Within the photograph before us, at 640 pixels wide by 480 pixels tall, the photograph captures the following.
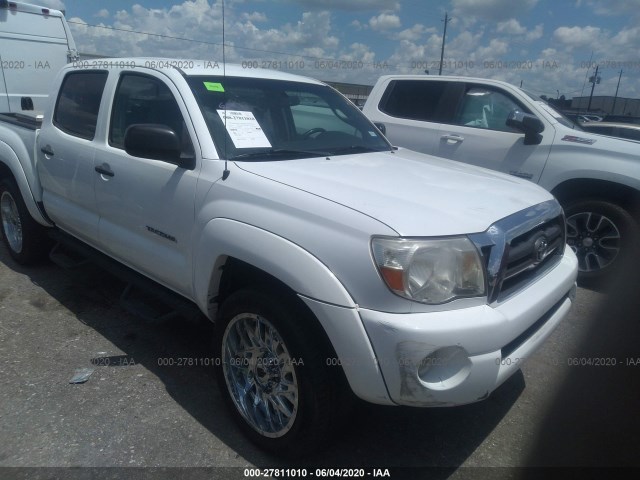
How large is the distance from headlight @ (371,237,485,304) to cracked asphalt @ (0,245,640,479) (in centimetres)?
→ 81

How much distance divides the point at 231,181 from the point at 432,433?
5.76 ft

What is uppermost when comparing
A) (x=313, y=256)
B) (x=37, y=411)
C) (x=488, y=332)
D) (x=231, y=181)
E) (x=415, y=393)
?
(x=231, y=181)

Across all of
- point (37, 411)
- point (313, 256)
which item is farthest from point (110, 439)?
point (313, 256)

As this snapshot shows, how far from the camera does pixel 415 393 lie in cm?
213

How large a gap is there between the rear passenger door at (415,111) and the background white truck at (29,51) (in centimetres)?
525

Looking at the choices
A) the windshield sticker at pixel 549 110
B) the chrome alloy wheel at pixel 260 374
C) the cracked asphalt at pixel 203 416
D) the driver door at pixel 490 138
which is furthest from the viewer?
the windshield sticker at pixel 549 110

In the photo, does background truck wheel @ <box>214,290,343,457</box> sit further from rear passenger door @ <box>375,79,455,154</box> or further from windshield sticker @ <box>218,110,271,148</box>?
rear passenger door @ <box>375,79,455,154</box>

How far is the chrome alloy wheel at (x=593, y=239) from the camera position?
5.06 m

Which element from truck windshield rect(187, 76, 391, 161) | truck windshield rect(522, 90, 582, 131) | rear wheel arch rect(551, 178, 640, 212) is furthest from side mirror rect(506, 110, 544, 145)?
truck windshield rect(187, 76, 391, 161)

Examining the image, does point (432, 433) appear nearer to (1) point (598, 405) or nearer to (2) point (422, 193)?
(1) point (598, 405)

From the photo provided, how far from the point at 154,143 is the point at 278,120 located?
0.91m

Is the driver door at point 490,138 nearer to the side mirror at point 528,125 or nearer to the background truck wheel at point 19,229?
the side mirror at point 528,125

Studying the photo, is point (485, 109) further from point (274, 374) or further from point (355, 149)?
point (274, 374)

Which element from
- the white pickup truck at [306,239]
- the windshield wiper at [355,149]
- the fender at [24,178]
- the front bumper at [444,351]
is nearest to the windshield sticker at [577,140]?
the white pickup truck at [306,239]
